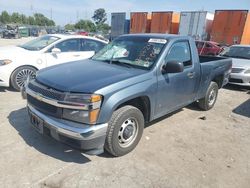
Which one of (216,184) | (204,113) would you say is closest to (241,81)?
(204,113)

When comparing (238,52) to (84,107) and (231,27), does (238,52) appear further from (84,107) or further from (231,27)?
(231,27)

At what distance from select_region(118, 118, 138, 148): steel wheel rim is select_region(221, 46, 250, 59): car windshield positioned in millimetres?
7422

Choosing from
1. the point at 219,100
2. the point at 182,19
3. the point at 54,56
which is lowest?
the point at 219,100

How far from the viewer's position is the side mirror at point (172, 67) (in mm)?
3744

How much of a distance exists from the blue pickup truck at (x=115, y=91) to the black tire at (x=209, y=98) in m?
0.73

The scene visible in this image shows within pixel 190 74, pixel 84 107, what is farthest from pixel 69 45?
pixel 84 107

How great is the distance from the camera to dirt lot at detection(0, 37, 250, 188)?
3062 mm

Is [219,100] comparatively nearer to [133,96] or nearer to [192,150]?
[192,150]

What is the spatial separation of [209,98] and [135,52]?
8.49 feet

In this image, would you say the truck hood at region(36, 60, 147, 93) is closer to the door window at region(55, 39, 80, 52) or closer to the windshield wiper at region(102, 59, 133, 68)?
the windshield wiper at region(102, 59, 133, 68)

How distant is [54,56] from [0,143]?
3496 mm

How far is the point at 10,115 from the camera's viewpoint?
491 centimetres

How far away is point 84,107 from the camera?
2.94 m

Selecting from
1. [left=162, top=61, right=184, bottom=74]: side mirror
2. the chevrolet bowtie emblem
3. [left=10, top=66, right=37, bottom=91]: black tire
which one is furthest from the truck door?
[left=10, top=66, right=37, bottom=91]: black tire
